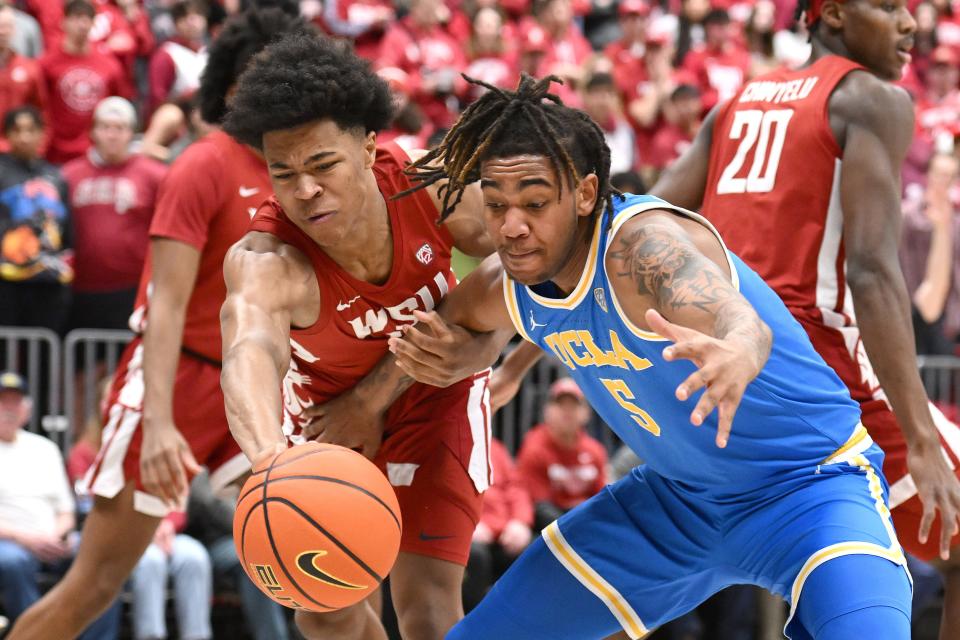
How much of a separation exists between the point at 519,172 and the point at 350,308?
919mm

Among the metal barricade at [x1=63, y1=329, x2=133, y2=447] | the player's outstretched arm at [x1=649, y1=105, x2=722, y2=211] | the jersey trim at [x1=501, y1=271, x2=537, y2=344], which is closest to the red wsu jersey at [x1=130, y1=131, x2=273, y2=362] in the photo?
the player's outstretched arm at [x1=649, y1=105, x2=722, y2=211]

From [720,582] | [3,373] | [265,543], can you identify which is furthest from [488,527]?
[265,543]

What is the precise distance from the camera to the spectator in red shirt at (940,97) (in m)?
12.8

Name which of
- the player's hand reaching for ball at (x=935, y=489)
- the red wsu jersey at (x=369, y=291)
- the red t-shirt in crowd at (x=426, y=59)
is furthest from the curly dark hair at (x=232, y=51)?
the red t-shirt in crowd at (x=426, y=59)

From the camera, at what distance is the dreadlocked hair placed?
3670 mm

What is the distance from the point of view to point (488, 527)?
8320mm

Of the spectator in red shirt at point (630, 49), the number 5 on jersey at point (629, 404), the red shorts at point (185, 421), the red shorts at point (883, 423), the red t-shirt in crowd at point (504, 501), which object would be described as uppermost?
the number 5 on jersey at point (629, 404)

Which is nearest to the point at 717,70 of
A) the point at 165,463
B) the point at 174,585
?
the point at 174,585

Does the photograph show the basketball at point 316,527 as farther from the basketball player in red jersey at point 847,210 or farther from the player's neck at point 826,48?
the player's neck at point 826,48

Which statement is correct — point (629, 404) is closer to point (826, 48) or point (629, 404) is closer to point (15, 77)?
point (826, 48)

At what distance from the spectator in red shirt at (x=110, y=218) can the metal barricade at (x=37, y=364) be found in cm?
42

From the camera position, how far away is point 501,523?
837 centimetres

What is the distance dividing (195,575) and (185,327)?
260 centimetres

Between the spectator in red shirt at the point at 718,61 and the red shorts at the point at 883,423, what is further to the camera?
the spectator in red shirt at the point at 718,61
